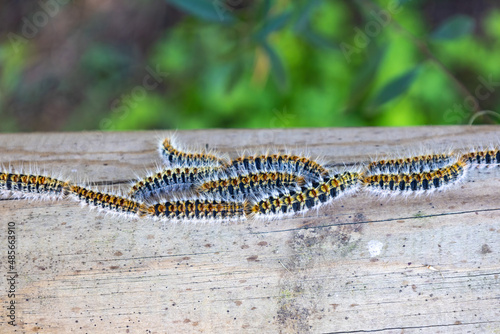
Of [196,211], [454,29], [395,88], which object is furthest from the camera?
[395,88]

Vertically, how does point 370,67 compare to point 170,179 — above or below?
above

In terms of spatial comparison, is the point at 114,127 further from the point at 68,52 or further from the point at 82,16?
the point at 82,16

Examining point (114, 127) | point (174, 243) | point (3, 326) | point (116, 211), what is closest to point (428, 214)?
point (174, 243)

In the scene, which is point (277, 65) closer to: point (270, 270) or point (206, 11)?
point (206, 11)

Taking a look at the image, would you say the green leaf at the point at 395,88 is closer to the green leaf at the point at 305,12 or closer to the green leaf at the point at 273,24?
the green leaf at the point at 305,12

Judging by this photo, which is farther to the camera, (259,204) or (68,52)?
(68,52)

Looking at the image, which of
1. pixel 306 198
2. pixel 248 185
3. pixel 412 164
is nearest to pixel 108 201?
pixel 248 185
